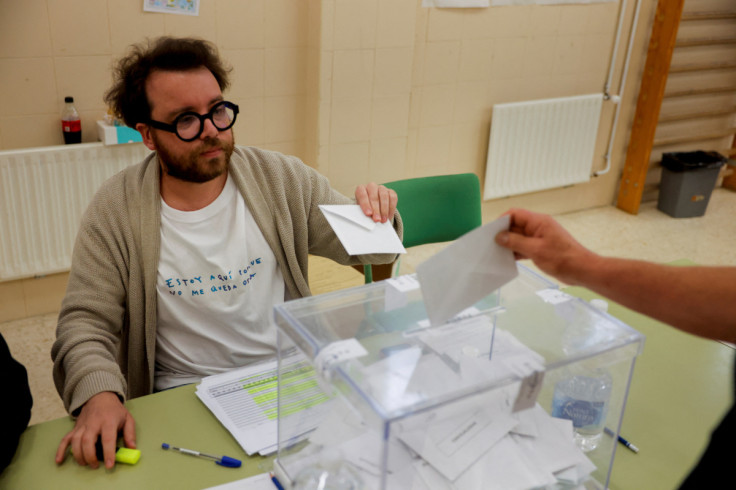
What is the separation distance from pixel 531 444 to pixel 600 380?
0.60 ft

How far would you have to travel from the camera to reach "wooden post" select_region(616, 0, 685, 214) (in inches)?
164

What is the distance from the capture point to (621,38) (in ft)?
13.8

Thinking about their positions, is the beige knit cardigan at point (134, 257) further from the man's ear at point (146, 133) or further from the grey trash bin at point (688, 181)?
the grey trash bin at point (688, 181)

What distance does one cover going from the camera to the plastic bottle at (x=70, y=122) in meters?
2.74

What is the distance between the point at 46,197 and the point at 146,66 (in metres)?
1.40

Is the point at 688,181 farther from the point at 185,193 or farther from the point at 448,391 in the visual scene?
the point at 448,391

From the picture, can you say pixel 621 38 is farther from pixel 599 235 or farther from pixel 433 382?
pixel 433 382

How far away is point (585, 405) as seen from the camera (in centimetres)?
123

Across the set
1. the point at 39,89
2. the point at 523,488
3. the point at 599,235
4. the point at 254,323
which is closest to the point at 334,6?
the point at 39,89

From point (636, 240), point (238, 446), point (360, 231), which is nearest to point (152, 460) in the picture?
point (238, 446)

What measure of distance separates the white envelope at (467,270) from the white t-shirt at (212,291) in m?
0.75

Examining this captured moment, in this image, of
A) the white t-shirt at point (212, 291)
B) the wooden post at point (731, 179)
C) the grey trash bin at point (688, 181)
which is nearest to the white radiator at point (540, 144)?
the grey trash bin at point (688, 181)

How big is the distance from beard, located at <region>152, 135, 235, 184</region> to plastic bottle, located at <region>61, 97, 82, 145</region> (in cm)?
129

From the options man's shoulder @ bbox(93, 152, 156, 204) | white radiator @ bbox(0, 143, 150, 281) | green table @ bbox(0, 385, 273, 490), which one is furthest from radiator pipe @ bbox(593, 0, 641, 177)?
green table @ bbox(0, 385, 273, 490)
